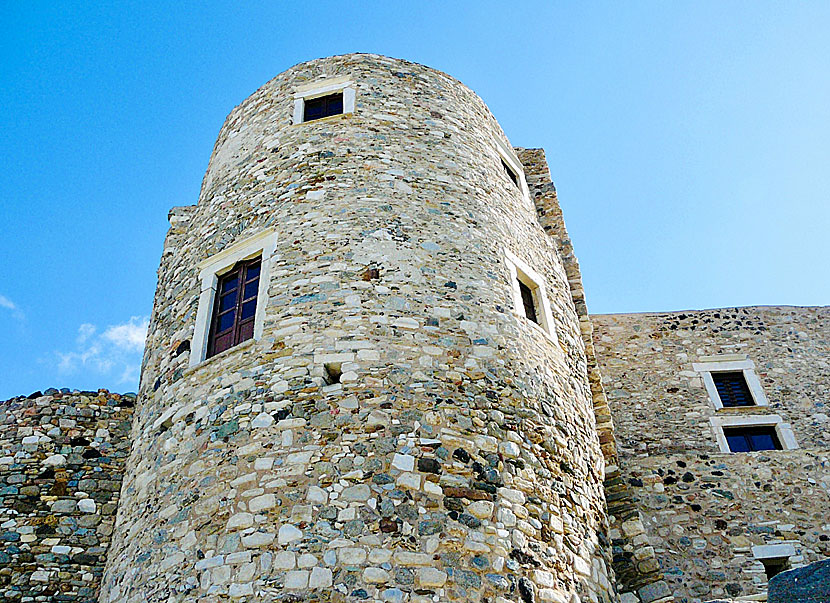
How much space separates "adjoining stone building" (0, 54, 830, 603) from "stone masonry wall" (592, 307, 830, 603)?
0.05 metres

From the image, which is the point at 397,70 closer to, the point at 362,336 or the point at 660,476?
the point at 362,336

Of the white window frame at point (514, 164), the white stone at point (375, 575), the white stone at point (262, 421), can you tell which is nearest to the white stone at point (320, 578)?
the white stone at point (375, 575)

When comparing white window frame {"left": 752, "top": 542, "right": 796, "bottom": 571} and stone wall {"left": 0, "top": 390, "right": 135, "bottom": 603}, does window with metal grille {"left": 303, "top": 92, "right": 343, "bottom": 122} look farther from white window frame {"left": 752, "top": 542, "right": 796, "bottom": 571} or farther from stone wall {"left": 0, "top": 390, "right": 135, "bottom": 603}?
white window frame {"left": 752, "top": 542, "right": 796, "bottom": 571}

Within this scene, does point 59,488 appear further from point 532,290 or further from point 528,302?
point 532,290

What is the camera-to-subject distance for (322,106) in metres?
10.4

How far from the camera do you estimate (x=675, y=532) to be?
9375 millimetres

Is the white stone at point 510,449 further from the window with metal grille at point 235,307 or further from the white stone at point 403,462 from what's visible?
the window with metal grille at point 235,307

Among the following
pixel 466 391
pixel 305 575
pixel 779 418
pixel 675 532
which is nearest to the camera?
pixel 305 575

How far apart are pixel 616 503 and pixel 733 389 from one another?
241 inches

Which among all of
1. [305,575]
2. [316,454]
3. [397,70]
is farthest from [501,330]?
[397,70]

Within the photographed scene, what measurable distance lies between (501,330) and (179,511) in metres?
3.71

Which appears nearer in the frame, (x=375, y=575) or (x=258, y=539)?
(x=375, y=575)

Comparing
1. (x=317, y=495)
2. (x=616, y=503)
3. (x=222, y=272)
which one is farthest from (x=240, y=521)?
(x=616, y=503)

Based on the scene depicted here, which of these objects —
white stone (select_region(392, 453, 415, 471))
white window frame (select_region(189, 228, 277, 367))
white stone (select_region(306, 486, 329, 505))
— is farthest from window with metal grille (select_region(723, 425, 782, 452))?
white stone (select_region(306, 486, 329, 505))
